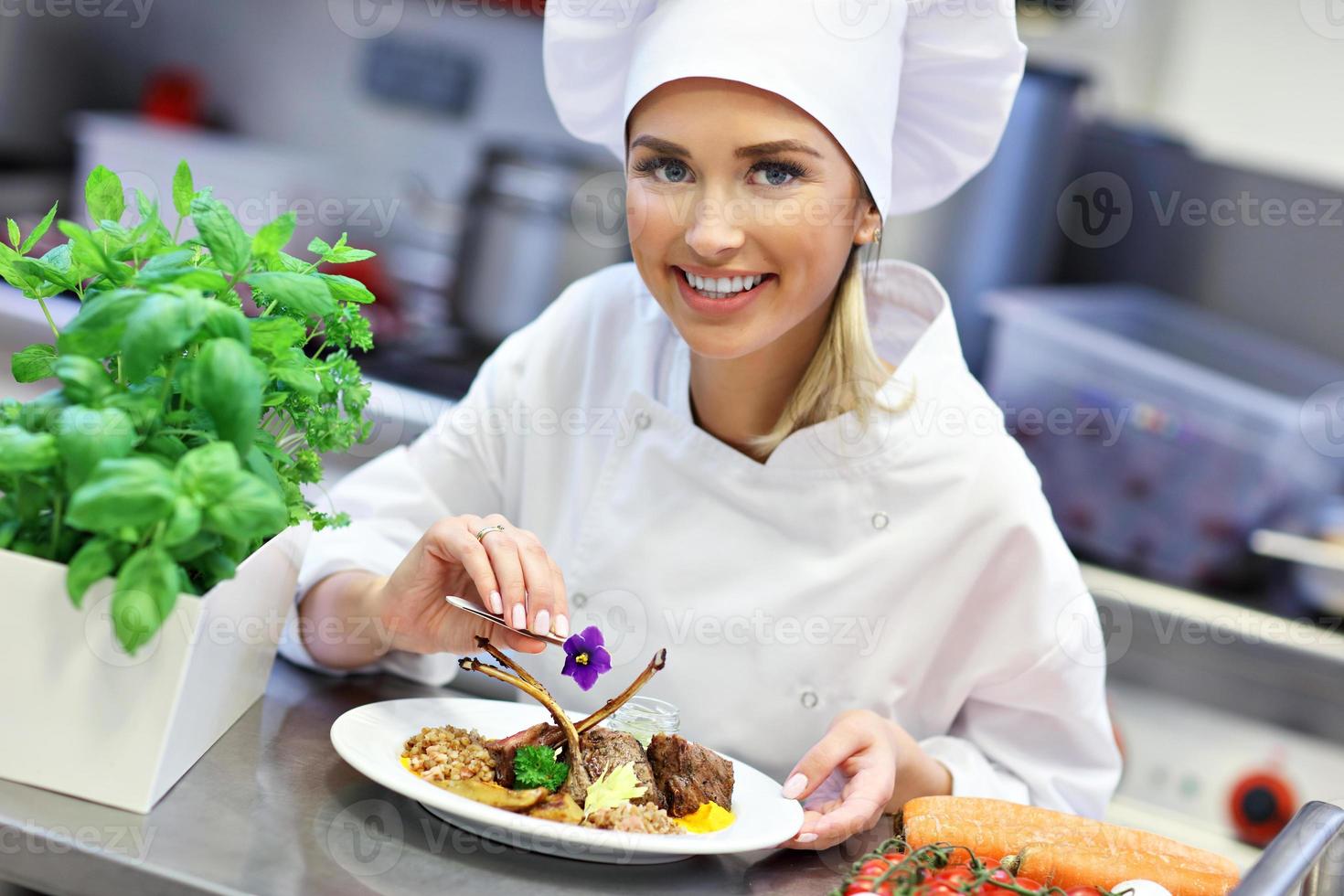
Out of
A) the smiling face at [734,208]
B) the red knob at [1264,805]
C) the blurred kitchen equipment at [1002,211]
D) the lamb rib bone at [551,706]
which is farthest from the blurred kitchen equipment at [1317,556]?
the lamb rib bone at [551,706]

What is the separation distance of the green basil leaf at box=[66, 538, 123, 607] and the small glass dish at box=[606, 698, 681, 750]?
400mm

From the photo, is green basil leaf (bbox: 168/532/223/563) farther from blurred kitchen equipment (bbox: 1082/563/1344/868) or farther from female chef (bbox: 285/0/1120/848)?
blurred kitchen equipment (bbox: 1082/563/1344/868)

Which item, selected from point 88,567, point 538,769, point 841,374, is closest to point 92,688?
point 88,567

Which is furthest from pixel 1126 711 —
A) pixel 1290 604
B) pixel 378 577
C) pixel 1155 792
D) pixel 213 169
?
pixel 213 169

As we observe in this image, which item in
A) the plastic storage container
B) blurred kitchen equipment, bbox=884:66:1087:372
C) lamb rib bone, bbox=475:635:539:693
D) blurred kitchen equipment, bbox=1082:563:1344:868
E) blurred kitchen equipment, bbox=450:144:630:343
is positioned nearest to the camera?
lamb rib bone, bbox=475:635:539:693

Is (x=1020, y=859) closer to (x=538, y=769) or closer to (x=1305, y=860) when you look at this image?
(x=1305, y=860)

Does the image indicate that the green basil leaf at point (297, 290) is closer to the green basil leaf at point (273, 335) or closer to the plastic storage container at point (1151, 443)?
the green basil leaf at point (273, 335)

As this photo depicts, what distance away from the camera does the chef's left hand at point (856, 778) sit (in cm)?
100

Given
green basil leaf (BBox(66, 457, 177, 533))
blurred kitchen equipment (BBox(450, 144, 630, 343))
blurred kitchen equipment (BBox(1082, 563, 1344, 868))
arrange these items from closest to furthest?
green basil leaf (BBox(66, 457, 177, 533)), blurred kitchen equipment (BBox(1082, 563, 1344, 868)), blurred kitchen equipment (BBox(450, 144, 630, 343))

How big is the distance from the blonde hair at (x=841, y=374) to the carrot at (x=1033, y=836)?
426mm

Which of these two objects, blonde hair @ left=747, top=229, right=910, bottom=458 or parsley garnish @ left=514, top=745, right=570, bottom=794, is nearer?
parsley garnish @ left=514, top=745, right=570, bottom=794

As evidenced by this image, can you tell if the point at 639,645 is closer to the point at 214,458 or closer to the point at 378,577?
the point at 378,577

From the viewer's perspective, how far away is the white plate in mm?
864

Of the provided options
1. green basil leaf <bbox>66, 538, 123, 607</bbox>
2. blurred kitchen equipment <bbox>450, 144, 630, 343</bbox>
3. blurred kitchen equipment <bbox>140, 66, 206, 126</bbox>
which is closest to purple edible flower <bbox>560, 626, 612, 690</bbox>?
green basil leaf <bbox>66, 538, 123, 607</bbox>
